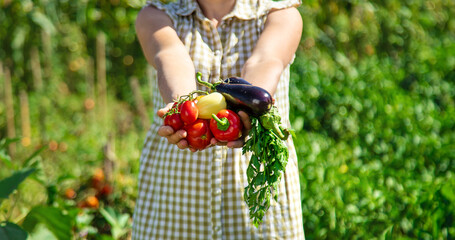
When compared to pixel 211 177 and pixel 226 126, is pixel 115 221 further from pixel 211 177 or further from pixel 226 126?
pixel 226 126

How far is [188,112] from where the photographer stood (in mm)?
1385

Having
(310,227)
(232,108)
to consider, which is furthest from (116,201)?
(232,108)

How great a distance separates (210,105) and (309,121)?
2.44 metres

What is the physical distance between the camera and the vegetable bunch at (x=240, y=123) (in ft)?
4.49

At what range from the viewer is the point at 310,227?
2.51 meters

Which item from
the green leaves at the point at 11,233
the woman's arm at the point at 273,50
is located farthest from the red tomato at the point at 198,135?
the green leaves at the point at 11,233

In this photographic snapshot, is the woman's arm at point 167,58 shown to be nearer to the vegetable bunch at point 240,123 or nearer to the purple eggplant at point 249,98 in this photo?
the vegetable bunch at point 240,123

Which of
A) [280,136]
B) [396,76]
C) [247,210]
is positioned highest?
[280,136]

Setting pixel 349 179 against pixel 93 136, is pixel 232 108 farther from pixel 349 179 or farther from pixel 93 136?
pixel 93 136

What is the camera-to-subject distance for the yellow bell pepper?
1.42m

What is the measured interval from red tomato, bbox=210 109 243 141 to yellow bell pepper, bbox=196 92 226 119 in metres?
0.03

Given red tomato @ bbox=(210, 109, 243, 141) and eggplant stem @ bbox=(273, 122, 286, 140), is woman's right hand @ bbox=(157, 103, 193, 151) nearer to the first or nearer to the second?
red tomato @ bbox=(210, 109, 243, 141)

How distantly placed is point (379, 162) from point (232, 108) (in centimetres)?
205

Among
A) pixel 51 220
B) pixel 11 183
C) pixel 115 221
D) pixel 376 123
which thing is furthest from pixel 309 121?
pixel 11 183
